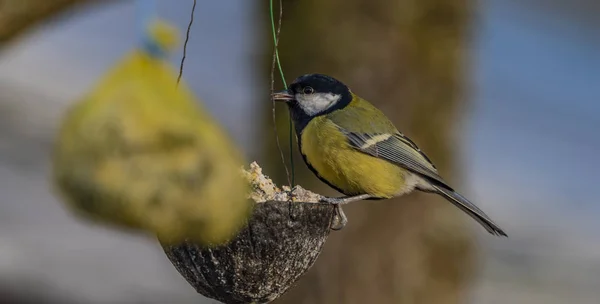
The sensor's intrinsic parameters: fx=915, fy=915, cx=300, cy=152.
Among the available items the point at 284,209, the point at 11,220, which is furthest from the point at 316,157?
the point at 11,220

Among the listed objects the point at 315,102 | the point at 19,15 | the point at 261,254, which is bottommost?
the point at 261,254

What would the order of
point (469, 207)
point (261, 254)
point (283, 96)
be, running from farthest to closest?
point (469, 207), point (283, 96), point (261, 254)

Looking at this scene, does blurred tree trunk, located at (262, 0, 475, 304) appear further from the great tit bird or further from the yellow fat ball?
the yellow fat ball

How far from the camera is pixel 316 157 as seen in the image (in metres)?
3.05

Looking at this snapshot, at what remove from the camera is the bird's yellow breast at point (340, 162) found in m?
3.03

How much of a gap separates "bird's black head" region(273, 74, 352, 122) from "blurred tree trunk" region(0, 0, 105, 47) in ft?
3.24

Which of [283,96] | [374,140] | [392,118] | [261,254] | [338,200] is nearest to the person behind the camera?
[261,254]

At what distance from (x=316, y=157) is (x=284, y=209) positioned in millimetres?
689

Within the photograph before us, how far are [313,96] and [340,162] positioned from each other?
24cm

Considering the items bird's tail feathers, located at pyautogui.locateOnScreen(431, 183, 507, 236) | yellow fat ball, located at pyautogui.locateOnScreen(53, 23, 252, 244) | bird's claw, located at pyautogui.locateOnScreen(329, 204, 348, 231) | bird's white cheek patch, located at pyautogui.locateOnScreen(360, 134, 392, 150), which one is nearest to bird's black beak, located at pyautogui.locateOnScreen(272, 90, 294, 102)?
bird's white cheek patch, located at pyautogui.locateOnScreen(360, 134, 392, 150)

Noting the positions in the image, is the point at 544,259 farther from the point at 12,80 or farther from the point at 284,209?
the point at 284,209

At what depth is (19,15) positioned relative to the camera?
10.6 feet

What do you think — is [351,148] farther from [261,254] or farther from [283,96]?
[261,254]

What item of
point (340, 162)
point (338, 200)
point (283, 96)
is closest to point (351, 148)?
point (340, 162)
